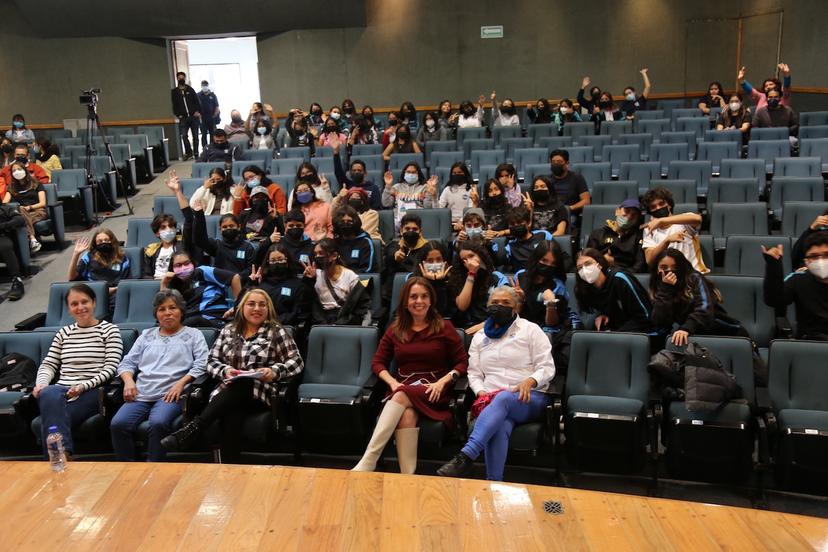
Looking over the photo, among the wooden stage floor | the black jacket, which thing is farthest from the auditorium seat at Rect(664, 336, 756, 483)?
the black jacket

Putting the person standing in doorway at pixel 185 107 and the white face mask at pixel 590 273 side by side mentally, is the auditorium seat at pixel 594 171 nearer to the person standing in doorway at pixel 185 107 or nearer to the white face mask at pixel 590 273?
the white face mask at pixel 590 273

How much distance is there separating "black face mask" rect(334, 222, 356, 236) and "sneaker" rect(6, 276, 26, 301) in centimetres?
350

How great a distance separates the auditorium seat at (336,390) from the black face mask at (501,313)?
2.63 feet

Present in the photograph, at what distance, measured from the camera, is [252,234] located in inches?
265

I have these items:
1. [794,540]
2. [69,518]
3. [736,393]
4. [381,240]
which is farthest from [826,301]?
[69,518]

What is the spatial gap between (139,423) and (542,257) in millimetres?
2547

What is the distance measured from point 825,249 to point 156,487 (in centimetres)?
362

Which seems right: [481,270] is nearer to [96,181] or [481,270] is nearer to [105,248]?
[105,248]

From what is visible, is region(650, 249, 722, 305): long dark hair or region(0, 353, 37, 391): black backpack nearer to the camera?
region(650, 249, 722, 305): long dark hair

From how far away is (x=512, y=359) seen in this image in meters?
4.23

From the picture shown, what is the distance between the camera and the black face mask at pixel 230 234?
6.05 metres

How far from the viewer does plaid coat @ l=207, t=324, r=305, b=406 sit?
4.51 meters

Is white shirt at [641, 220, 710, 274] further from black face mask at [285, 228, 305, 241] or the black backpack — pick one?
the black backpack

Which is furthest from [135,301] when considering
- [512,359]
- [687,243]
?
[687,243]
